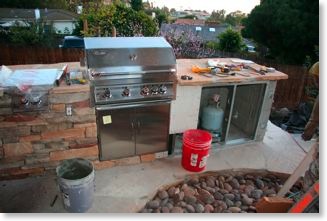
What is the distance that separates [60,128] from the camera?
2760 millimetres

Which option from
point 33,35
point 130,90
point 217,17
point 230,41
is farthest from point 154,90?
point 217,17

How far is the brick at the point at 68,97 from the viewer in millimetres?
2596

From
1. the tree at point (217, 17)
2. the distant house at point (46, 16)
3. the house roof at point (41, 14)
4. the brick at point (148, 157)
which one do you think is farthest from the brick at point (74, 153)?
the tree at point (217, 17)

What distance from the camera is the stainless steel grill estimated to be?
2.69 meters

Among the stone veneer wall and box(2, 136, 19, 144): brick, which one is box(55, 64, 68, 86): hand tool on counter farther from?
box(2, 136, 19, 144): brick

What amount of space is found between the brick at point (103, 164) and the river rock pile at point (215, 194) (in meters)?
0.69

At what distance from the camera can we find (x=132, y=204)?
8.69 ft

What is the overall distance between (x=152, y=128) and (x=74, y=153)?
0.91 meters

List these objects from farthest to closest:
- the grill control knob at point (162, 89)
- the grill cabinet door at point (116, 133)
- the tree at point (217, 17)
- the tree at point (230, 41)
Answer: the tree at point (217, 17)
the tree at point (230, 41)
the grill control knob at point (162, 89)
the grill cabinet door at point (116, 133)

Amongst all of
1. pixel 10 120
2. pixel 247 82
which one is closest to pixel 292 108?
pixel 247 82

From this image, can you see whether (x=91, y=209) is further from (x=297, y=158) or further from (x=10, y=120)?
(x=297, y=158)

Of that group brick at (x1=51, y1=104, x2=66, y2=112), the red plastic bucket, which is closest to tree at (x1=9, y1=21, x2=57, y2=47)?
brick at (x1=51, y1=104, x2=66, y2=112)

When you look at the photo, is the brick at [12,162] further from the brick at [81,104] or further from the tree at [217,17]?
the tree at [217,17]

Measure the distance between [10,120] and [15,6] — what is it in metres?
12.4
